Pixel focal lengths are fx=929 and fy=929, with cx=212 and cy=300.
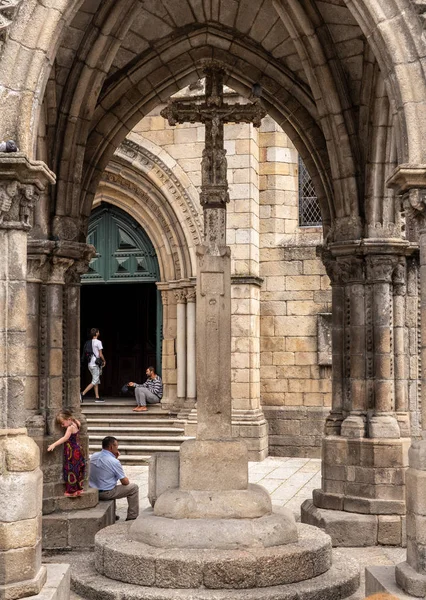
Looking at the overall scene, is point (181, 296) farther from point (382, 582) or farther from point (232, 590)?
point (382, 582)

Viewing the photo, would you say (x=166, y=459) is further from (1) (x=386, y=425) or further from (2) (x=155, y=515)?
(1) (x=386, y=425)

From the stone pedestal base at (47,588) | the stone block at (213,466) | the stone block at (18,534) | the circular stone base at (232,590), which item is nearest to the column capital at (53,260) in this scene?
the stone block at (213,466)

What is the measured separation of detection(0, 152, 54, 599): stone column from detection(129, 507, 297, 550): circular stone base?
119 cm

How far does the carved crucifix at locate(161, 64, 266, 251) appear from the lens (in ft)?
24.1

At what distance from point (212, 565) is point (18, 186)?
2744mm

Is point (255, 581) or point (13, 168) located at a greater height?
point (13, 168)

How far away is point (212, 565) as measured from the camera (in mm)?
6109

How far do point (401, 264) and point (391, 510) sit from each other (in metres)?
2.29

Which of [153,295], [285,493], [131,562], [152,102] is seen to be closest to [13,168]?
[131,562]

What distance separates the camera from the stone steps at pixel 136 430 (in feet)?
43.8

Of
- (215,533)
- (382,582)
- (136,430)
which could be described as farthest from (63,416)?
(136,430)

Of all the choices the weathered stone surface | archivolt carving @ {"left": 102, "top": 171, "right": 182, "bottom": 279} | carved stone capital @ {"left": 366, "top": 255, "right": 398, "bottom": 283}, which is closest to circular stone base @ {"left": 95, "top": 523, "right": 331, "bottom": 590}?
the weathered stone surface

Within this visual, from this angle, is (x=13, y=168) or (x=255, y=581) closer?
(x=13, y=168)

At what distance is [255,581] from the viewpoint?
6.13 metres
